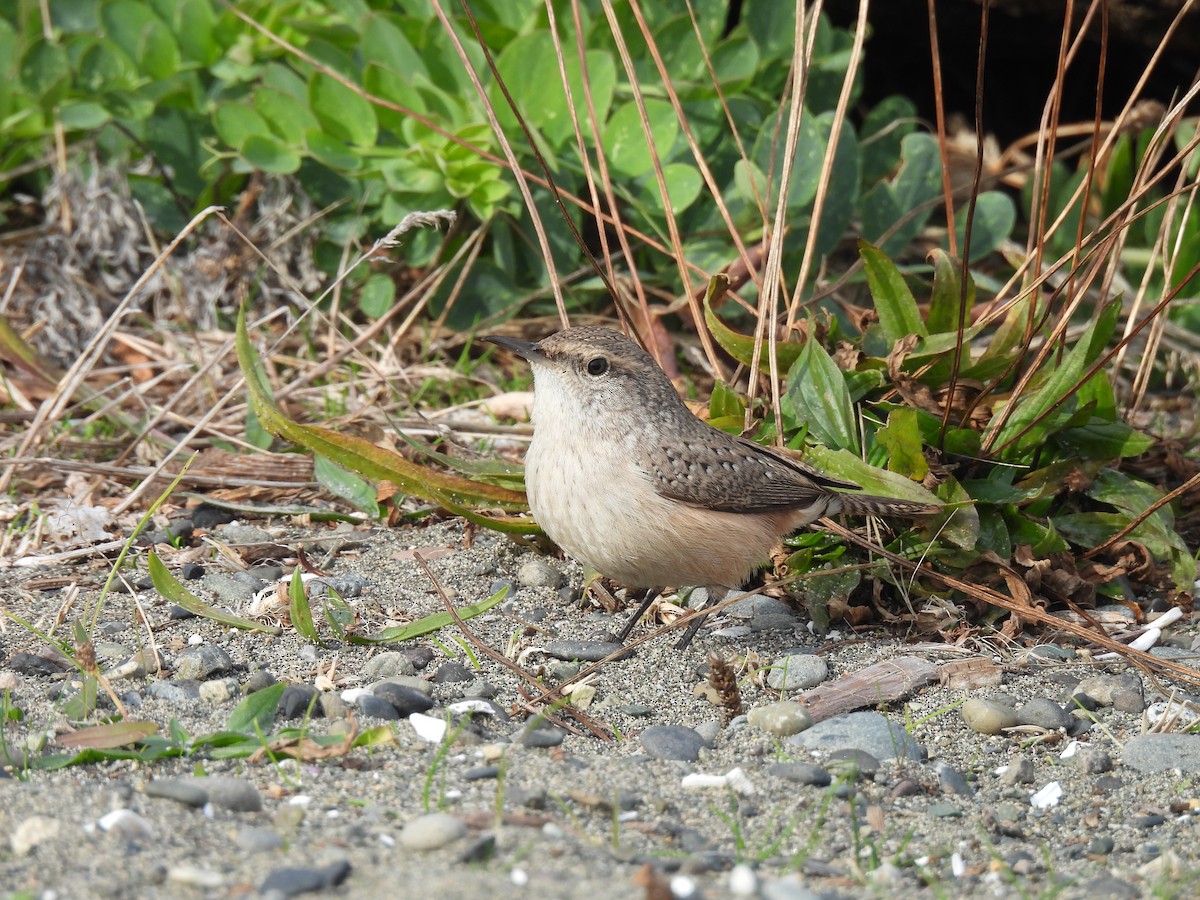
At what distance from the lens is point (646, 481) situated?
4.54 m

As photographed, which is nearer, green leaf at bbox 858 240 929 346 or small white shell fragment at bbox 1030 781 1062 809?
small white shell fragment at bbox 1030 781 1062 809

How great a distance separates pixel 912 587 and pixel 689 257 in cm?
250

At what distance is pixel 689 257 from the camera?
6.63m

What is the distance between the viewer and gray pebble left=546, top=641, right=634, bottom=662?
4.55 meters

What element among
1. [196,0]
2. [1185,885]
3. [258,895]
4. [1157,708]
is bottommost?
[1157,708]

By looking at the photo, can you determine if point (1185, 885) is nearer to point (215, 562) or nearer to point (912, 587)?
point (912, 587)

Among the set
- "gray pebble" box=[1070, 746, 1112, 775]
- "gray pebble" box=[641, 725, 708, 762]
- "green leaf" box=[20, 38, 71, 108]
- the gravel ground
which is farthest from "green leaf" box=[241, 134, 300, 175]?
"gray pebble" box=[1070, 746, 1112, 775]

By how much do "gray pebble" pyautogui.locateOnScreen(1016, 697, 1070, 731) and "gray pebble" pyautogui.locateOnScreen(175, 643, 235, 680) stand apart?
104 inches

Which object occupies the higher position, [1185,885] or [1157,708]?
[1185,885]

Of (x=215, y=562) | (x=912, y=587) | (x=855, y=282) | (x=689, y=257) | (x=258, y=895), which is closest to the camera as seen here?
(x=258, y=895)

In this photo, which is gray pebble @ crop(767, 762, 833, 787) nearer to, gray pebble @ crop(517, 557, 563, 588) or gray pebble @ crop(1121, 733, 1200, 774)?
gray pebble @ crop(1121, 733, 1200, 774)

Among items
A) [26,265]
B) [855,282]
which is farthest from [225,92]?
[855,282]

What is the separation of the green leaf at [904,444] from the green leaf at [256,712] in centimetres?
241

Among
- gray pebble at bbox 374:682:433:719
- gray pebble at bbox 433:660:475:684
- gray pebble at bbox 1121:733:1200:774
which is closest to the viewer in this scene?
gray pebble at bbox 1121:733:1200:774
